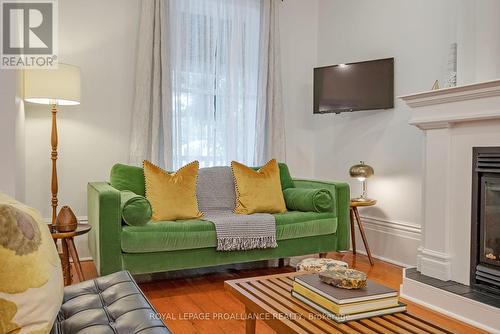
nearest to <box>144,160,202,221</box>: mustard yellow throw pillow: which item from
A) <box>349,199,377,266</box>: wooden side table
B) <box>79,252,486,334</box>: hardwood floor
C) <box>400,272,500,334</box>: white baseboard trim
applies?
<box>79,252,486,334</box>: hardwood floor

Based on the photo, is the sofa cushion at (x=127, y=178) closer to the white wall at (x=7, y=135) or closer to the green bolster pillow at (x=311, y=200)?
the white wall at (x=7, y=135)

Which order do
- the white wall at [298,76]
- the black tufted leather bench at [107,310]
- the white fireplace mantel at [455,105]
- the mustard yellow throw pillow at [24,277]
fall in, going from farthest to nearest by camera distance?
the white wall at [298,76]
the white fireplace mantel at [455,105]
the black tufted leather bench at [107,310]
the mustard yellow throw pillow at [24,277]

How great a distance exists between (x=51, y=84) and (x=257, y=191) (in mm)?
1739

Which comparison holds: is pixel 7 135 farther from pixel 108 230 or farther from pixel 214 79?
pixel 214 79

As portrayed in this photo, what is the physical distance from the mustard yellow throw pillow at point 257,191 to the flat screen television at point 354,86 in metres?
1.07

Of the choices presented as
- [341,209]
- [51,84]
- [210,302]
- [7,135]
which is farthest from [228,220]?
[51,84]

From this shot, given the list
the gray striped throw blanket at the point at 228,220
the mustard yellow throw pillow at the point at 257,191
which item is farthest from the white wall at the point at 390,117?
the gray striped throw blanket at the point at 228,220

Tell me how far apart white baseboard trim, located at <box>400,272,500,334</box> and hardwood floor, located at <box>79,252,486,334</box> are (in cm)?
5

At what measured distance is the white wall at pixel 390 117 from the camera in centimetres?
336

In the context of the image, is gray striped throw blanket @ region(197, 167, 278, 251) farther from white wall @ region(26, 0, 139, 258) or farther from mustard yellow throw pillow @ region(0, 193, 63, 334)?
mustard yellow throw pillow @ region(0, 193, 63, 334)

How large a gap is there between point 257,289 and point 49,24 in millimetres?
2983

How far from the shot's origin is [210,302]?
2.58 m

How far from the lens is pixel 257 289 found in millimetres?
1644

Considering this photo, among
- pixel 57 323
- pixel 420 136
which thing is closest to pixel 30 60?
pixel 57 323
